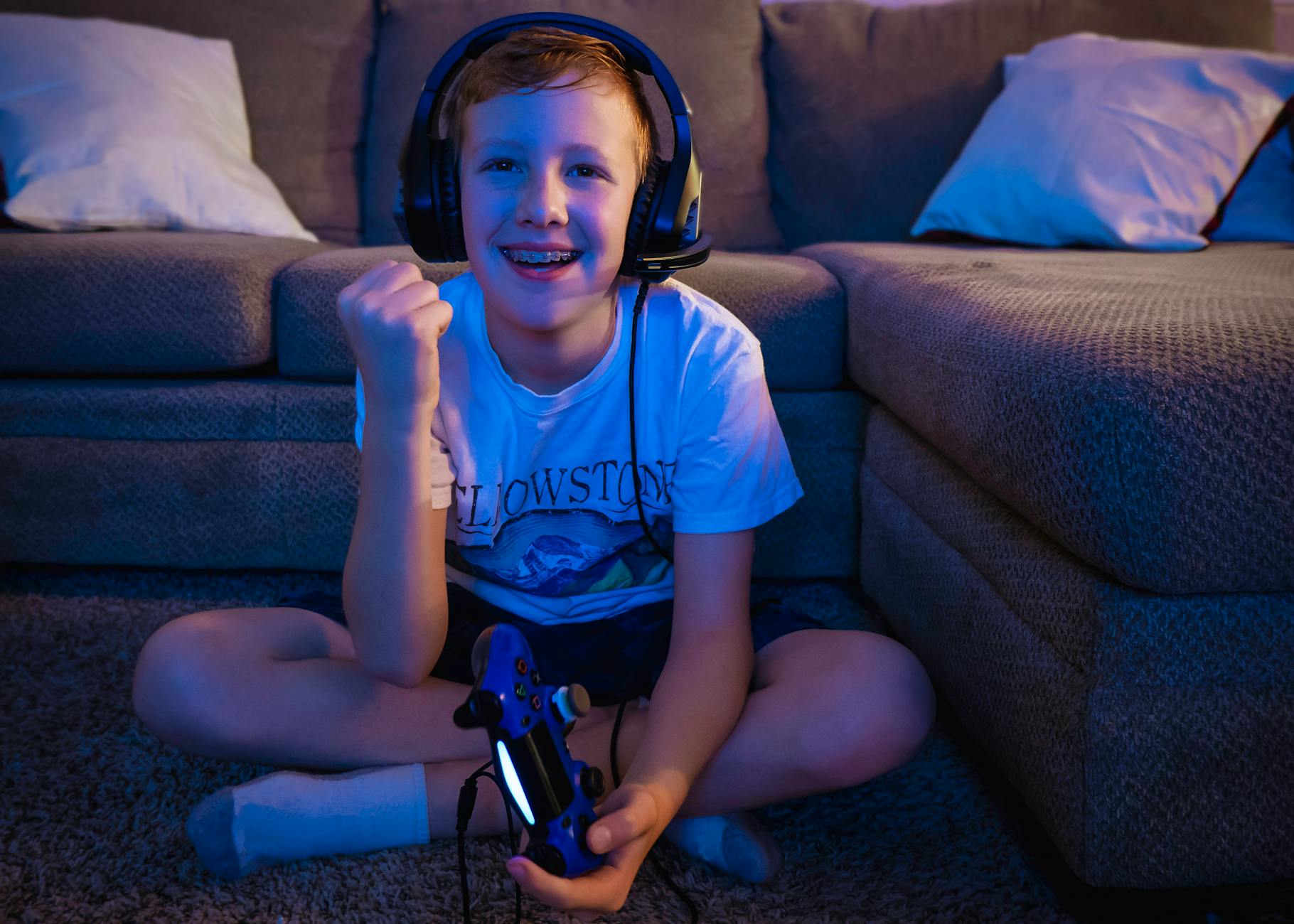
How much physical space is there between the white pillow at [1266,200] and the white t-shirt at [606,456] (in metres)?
1.17

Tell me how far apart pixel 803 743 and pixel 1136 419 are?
1.14ft

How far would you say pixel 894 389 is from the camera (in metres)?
1.00

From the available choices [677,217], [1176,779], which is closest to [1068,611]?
[1176,779]

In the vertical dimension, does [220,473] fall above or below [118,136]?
below

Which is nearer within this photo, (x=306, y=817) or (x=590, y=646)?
(x=306, y=817)

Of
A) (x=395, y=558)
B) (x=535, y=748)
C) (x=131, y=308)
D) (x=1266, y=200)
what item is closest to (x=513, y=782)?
(x=535, y=748)

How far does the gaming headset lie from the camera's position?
0.69m

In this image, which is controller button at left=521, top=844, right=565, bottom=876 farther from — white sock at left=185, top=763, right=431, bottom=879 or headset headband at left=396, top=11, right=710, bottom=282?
A: headset headband at left=396, top=11, right=710, bottom=282

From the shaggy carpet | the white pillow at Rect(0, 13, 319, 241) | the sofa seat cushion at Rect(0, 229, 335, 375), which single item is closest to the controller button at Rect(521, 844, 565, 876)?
the shaggy carpet

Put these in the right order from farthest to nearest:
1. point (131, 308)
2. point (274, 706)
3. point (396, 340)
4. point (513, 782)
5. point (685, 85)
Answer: point (685, 85) < point (131, 308) < point (274, 706) < point (396, 340) < point (513, 782)

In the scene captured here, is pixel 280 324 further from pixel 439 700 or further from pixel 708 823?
pixel 708 823

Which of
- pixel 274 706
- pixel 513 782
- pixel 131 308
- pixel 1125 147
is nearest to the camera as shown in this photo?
pixel 513 782

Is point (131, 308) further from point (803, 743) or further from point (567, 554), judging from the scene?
point (803, 743)

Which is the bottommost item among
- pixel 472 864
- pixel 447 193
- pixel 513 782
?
pixel 472 864
